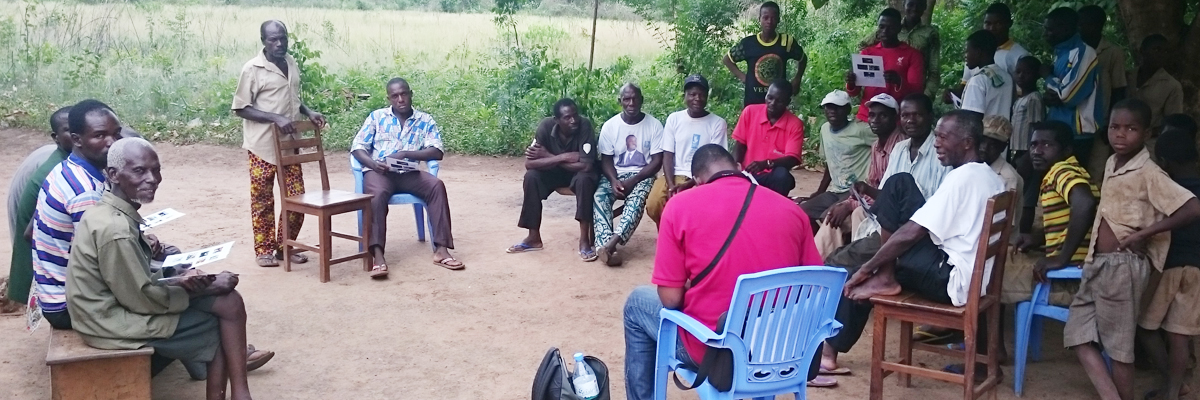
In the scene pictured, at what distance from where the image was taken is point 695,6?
10.4 m

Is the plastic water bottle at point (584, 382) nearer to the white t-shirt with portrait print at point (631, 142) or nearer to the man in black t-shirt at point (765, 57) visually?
the white t-shirt with portrait print at point (631, 142)

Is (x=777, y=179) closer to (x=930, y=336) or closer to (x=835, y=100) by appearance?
(x=835, y=100)

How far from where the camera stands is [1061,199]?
4.07 m

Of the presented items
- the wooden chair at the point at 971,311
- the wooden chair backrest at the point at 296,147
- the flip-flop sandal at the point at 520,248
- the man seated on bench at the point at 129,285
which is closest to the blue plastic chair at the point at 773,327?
the wooden chair at the point at 971,311

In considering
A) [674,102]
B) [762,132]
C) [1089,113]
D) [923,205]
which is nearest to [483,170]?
[674,102]

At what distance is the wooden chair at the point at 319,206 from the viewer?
18.6 ft

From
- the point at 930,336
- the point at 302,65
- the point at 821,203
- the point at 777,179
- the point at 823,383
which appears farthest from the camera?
the point at 302,65

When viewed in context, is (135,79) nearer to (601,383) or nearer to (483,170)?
(483,170)

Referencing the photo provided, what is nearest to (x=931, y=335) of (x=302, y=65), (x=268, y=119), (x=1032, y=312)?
(x=1032, y=312)

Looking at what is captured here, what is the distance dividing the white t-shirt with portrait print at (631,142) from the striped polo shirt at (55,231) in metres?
3.40

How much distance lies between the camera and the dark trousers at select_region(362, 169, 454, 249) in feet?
19.8

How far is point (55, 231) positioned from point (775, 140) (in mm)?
4011

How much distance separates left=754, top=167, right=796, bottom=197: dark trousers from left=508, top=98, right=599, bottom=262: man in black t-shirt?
3.68 ft

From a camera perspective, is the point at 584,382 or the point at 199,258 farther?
the point at 199,258
